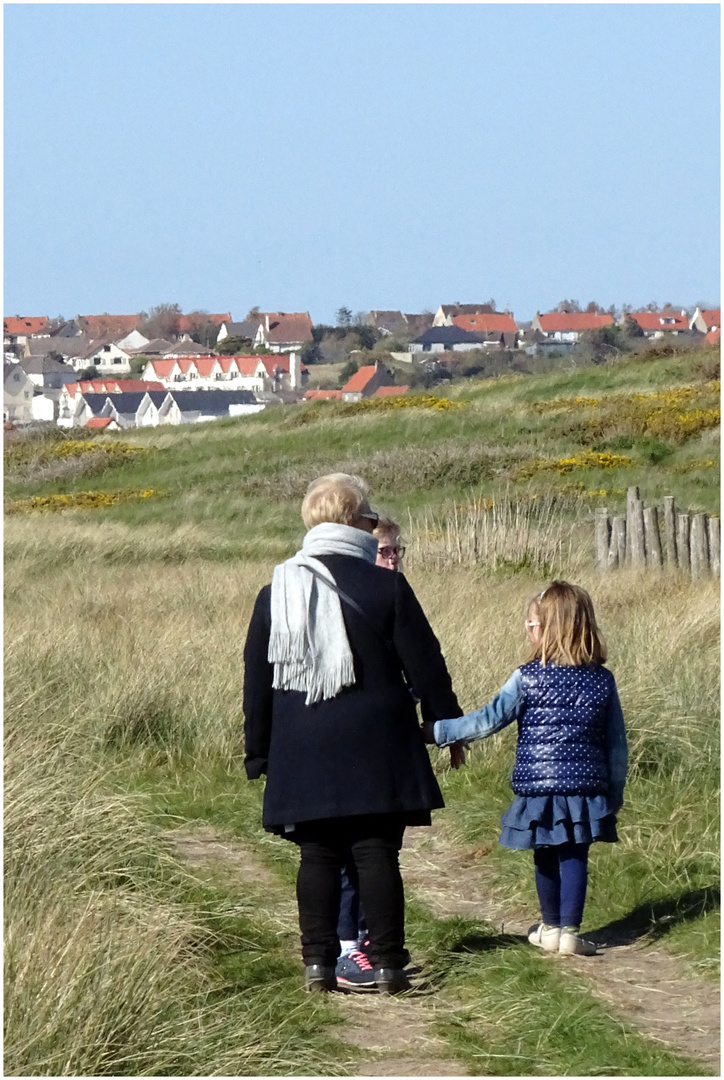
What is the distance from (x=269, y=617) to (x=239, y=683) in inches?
155

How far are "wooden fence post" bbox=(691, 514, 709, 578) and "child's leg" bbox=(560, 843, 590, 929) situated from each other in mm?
10174

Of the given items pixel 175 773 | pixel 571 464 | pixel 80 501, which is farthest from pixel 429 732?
pixel 80 501

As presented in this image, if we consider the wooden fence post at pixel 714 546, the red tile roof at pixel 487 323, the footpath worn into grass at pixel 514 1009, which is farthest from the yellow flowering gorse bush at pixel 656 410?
the red tile roof at pixel 487 323

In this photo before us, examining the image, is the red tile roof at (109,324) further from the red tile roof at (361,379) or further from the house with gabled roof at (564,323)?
the red tile roof at (361,379)

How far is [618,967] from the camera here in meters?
4.78

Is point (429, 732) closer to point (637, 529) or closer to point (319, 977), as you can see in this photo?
point (319, 977)

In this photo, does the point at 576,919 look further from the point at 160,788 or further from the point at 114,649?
the point at 114,649

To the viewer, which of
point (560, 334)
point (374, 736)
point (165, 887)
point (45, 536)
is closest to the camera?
point (374, 736)

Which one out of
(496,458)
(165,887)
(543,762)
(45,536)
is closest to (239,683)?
(165,887)

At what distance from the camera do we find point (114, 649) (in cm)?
923

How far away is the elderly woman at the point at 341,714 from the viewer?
439 centimetres

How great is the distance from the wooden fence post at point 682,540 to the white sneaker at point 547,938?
34.4 ft

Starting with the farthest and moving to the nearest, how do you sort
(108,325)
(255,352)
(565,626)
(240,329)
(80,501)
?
(108,325) → (240,329) → (255,352) → (80,501) → (565,626)

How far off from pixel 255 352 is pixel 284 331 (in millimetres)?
13607
